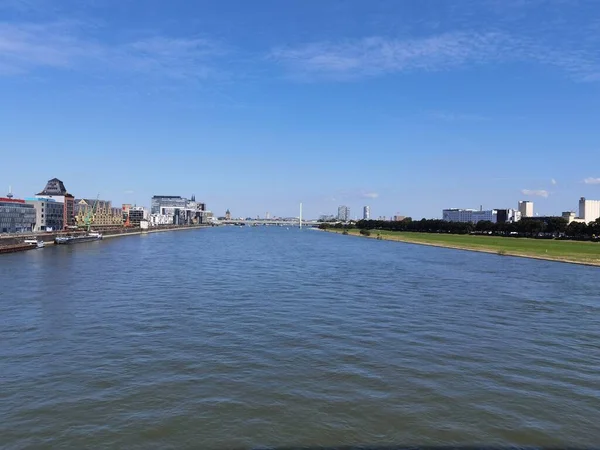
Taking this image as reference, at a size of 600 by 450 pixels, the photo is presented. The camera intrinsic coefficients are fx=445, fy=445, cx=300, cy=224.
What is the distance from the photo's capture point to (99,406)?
35.2 feet

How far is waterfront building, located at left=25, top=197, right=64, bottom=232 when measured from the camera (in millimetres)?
122188

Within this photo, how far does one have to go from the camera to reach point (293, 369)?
1353cm

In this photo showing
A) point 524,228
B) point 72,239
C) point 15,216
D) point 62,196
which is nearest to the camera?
point 72,239

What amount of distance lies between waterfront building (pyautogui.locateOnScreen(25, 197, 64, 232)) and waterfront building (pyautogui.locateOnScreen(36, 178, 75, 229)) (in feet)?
6.12

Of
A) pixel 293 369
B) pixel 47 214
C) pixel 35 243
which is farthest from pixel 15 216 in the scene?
pixel 293 369

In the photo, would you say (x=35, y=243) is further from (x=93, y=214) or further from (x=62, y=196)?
(x=93, y=214)

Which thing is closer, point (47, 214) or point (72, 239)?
point (72, 239)

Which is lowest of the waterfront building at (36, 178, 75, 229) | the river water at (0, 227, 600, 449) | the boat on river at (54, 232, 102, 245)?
the river water at (0, 227, 600, 449)

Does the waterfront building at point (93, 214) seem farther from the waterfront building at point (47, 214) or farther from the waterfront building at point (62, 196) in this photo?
the waterfront building at point (47, 214)

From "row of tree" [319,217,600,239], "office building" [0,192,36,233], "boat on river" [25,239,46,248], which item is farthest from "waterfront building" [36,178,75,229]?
"row of tree" [319,217,600,239]

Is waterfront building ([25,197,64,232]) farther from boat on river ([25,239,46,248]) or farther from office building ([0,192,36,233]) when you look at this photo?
boat on river ([25,239,46,248])

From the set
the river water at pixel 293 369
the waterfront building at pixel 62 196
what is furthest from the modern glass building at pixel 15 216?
the river water at pixel 293 369

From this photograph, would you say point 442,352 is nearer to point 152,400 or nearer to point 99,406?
point 152,400

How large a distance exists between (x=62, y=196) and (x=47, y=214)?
583 inches
